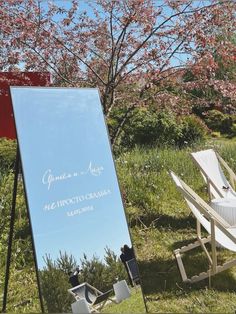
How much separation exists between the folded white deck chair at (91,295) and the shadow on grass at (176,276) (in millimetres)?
1056

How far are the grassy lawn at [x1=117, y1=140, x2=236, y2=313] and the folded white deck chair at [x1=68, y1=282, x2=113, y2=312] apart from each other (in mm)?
784

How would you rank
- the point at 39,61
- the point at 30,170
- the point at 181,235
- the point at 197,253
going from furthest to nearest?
the point at 39,61 < the point at 181,235 < the point at 197,253 < the point at 30,170

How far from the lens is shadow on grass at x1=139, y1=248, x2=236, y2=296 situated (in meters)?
4.04

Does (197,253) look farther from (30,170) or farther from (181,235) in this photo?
(30,170)

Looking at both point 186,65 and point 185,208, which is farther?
point 185,208

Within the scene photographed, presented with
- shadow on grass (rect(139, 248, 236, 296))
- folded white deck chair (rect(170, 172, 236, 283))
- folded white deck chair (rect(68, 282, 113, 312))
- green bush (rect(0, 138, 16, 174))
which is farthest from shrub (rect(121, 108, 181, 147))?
folded white deck chair (rect(68, 282, 113, 312))

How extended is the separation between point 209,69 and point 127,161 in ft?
8.37

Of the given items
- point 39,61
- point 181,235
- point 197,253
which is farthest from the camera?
point 39,61

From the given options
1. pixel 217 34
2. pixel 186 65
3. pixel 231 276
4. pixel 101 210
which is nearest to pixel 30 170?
pixel 101 210

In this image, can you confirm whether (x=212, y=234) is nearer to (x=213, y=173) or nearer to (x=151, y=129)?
(x=213, y=173)

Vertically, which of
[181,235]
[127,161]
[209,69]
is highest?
[209,69]

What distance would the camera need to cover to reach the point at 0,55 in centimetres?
593

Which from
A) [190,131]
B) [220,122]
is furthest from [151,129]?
[220,122]

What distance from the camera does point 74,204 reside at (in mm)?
3037
